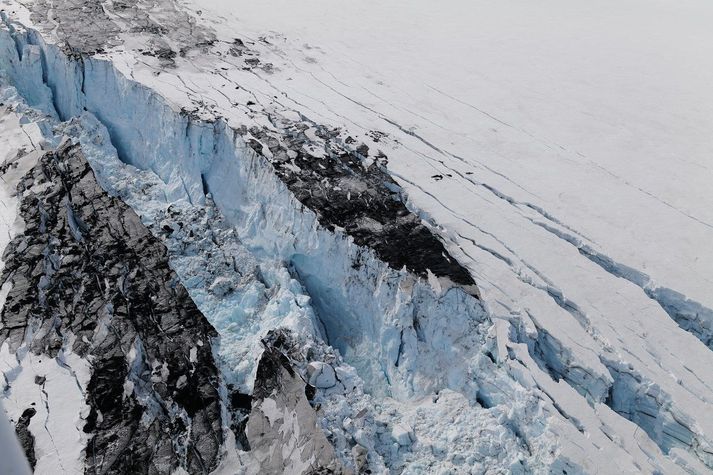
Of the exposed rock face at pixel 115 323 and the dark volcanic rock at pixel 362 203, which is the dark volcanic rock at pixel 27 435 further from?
the dark volcanic rock at pixel 362 203

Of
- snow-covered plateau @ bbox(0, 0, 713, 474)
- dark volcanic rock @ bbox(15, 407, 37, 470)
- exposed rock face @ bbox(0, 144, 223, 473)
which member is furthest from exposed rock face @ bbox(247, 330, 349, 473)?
dark volcanic rock @ bbox(15, 407, 37, 470)

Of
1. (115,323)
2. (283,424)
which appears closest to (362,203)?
(283,424)

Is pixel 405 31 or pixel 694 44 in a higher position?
pixel 694 44

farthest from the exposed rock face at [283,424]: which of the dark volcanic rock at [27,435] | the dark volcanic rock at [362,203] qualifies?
the dark volcanic rock at [27,435]

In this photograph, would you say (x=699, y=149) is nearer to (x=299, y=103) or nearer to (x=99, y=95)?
(x=299, y=103)

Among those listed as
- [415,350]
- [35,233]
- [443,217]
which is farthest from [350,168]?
[35,233]

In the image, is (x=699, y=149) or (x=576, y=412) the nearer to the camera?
(x=576, y=412)
